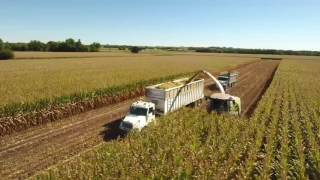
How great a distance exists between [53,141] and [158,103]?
7.29 m

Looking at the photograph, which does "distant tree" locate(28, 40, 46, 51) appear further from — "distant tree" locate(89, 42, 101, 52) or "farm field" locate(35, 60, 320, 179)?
"farm field" locate(35, 60, 320, 179)

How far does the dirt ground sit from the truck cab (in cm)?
133

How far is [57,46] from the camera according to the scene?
127 m

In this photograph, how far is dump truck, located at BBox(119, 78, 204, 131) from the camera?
19625mm

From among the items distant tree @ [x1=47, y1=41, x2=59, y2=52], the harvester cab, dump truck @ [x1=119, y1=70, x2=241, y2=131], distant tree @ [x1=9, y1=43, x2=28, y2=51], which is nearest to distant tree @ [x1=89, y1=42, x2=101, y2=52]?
distant tree @ [x1=47, y1=41, x2=59, y2=52]

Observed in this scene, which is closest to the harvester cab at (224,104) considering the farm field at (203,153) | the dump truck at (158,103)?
the farm field at (203,153)

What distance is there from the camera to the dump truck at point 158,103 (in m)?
19.6

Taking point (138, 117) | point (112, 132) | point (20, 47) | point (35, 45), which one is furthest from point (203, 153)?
point (20, 47)

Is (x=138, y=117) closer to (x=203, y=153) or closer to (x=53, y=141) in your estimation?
(x=53, y=141)

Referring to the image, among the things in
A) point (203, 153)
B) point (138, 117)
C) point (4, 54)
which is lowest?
point (138, 117)

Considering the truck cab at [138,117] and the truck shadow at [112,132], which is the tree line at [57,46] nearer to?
the truck shadow at [112,132]

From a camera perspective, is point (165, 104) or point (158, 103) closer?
point (165, 104)

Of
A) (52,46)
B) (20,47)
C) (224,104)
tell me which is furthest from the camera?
(52,46)

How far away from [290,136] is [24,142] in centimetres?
1447
